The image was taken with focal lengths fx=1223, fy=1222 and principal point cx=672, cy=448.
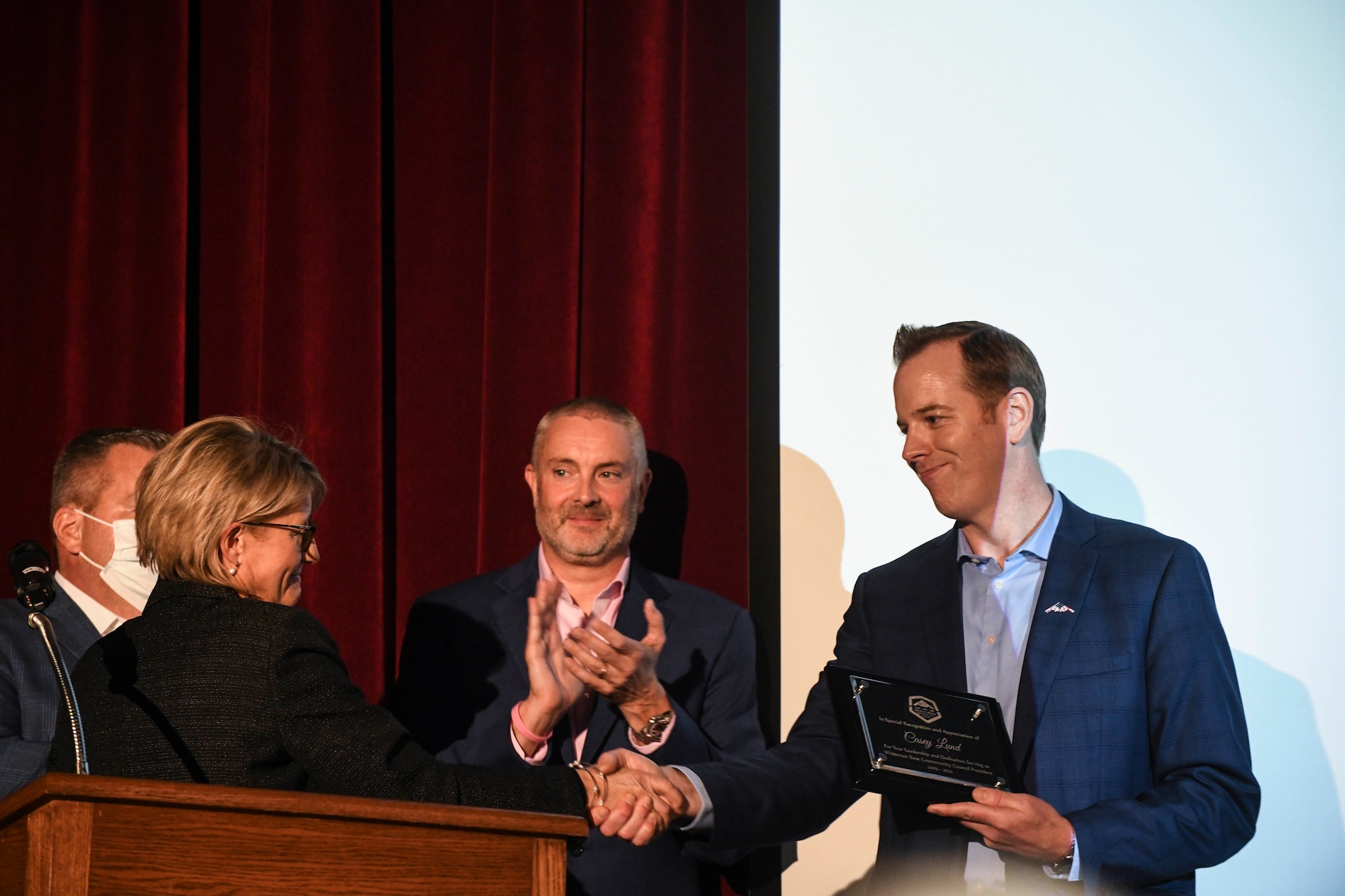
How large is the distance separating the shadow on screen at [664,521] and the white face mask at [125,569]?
49.5 inches

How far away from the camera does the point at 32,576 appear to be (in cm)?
182

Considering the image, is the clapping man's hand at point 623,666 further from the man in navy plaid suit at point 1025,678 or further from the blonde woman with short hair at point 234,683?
the blonde woman with short hair at point 234,683

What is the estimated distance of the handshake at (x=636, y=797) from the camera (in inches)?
84.7

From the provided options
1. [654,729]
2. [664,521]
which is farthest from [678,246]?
[654,729]

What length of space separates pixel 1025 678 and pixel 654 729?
2.62 feet

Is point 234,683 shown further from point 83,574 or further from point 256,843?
point 83,574

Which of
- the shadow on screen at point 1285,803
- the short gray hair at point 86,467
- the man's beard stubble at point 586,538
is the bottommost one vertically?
the shadow on screen at point 1285,803

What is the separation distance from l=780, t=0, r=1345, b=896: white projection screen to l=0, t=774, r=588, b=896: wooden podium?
66.9 inches

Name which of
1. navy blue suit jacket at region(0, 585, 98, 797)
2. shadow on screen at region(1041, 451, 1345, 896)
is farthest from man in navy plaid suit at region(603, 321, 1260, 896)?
navy blue suit jacket at region(0, 585, 98, 797)

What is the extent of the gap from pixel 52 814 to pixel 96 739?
0.62 meters

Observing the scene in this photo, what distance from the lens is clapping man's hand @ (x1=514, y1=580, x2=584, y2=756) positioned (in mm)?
2605

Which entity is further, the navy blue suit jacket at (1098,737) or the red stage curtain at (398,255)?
the red stage curtain at (398,255)

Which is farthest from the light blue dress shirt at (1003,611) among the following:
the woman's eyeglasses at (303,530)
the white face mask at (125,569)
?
the white face mask at (125,569)

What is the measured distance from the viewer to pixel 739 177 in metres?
3.46
